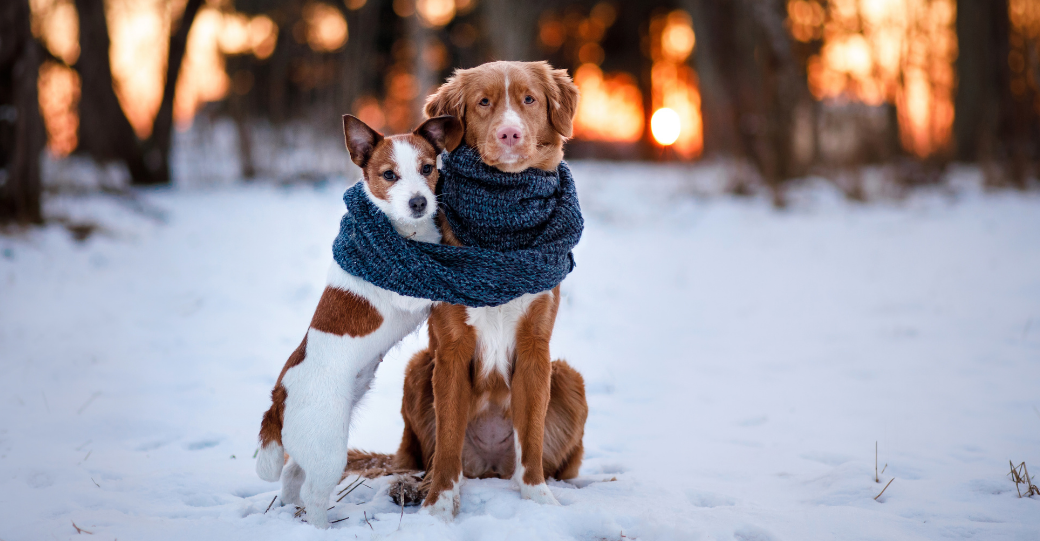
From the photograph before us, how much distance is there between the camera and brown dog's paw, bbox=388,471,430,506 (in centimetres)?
290

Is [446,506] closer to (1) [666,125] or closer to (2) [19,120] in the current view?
(2) [19,120]

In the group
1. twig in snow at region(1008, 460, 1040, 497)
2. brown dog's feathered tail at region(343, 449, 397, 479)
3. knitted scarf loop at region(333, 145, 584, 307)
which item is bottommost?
twig in snow at region(1008, 460, 1040, 497)

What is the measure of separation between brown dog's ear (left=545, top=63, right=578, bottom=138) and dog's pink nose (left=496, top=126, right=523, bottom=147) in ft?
1.02

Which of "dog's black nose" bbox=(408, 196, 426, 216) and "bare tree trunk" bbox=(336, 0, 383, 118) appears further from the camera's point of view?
"bare tree trunk" bbox=(336, 0, 383, 118)

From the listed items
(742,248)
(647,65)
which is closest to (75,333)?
(742,248)

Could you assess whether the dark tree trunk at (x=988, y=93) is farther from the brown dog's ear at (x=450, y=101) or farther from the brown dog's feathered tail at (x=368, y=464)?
the brown dog's feathered tail at (x=368, y=464)

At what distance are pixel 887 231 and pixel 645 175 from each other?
6788 millimetres

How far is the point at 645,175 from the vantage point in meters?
15.8

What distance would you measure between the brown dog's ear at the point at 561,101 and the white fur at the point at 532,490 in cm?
144

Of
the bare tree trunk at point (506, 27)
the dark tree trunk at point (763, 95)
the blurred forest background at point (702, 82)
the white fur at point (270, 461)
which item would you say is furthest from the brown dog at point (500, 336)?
the bare tree trunk at point (506, 27)

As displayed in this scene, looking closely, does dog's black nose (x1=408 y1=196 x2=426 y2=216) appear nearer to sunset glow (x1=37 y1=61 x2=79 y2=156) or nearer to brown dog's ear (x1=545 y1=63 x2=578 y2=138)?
brown dog's ear (x1=545 y1=63 x2=578 y2=138)

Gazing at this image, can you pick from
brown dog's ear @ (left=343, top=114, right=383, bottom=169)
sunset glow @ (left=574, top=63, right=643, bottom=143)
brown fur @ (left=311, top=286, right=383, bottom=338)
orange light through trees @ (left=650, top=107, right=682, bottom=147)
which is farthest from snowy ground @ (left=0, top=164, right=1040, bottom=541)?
sunset glow @ (left=574, top=63, right=643, bottom=143)

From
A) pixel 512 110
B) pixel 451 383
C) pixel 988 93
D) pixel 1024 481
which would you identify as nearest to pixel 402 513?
pixel 451 383

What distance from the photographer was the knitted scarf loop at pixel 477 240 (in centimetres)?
268
